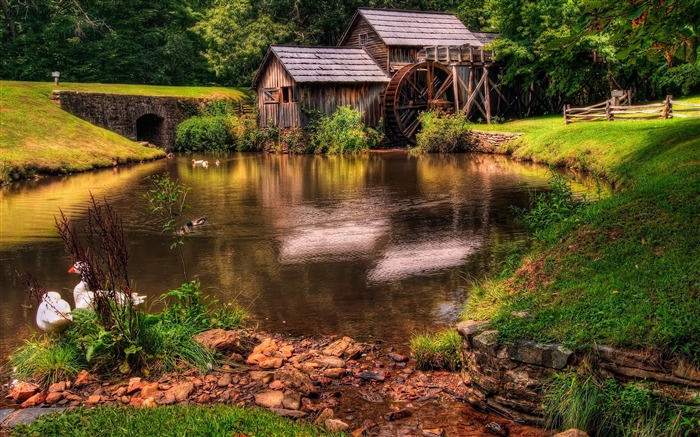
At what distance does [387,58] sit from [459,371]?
32795mm

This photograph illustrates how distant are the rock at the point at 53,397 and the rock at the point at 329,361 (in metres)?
2.57

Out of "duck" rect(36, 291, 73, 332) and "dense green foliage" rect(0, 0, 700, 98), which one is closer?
"duck" rect(36, 291, 73, 332)

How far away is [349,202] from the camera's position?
61.8ft

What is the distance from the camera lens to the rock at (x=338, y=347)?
7791mm

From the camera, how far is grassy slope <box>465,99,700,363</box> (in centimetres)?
604

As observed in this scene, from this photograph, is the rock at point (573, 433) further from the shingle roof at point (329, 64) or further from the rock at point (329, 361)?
the shingle roof at point (329, 64)

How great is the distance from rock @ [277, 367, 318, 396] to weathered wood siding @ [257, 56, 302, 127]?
2995 centimetres

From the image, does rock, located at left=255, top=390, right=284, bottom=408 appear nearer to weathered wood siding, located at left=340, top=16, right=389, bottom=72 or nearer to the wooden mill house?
the wooden mill house

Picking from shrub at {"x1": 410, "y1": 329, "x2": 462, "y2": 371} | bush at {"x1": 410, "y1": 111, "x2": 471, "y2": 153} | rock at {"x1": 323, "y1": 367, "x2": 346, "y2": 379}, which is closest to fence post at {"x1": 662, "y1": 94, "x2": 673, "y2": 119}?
bush at {"x1": 410, "y1": 111, "x2": 471, "y2": 153}

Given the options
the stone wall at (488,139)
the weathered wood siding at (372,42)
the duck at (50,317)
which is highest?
the weathered wood siding at (372,42)

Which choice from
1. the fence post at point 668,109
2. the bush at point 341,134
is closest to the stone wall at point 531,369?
the fence post at point 668,109

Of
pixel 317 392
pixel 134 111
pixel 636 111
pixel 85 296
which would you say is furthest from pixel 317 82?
pixel 317 392

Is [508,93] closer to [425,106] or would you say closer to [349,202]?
[425,106]

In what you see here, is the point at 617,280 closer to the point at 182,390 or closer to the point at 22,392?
the point at 182,390
